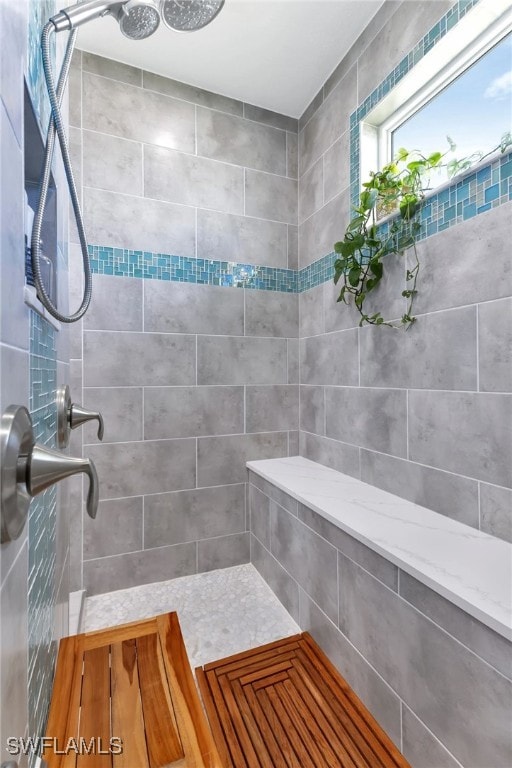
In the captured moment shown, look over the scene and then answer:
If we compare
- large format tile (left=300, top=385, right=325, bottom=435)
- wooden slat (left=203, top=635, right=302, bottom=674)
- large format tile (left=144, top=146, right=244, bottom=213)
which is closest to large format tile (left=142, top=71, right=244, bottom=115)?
large format tile (left=144, top=146, right=244, bottom=213)

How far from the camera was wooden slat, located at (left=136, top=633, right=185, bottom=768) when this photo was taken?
0.73 m

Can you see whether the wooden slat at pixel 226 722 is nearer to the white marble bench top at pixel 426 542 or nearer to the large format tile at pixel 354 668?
the large format tile at pixel 354 668

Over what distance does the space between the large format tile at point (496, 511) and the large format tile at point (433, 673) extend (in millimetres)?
405

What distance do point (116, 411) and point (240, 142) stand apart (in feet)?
5.75

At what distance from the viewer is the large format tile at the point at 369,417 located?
5.00ft

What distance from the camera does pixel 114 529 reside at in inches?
73.7

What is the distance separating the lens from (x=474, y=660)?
823mm

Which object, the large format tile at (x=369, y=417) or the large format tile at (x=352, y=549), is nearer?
the large format tile at (x=352, y=549)

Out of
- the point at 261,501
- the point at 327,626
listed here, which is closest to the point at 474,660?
the point at 327,626

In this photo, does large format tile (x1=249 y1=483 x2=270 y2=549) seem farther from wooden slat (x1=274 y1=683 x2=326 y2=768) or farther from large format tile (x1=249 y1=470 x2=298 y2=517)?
wooden slat (x1=274 y1=683 x2=326 y2=768)

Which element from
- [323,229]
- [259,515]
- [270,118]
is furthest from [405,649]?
[270,118]

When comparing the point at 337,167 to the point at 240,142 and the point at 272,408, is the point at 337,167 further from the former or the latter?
the point at 272,408

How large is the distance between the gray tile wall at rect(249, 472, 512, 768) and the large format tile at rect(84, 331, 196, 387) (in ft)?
3.17

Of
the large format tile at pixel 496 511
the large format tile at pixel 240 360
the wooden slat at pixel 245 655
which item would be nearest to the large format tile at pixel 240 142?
the large format tile at pixel 240 360
